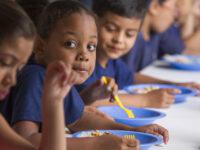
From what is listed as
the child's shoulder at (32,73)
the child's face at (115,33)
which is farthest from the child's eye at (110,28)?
the child's shoulder at (32,73)

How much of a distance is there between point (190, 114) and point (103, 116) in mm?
316

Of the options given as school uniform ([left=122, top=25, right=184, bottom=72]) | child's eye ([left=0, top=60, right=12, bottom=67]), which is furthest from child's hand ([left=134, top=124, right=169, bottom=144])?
school uniform ([left=122, top=25, right=184, bottom=72])

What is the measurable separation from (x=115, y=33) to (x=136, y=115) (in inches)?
15.2

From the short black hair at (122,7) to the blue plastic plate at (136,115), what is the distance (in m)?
0.40

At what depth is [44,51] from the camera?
1363mm

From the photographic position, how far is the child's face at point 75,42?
133cm

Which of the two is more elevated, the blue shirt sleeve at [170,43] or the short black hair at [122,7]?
the short black hair at [122,7]

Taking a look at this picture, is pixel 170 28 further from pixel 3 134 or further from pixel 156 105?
pixel 3 134

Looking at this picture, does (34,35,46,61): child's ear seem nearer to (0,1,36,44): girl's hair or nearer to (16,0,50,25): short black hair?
(16,0,50,25): short black hair

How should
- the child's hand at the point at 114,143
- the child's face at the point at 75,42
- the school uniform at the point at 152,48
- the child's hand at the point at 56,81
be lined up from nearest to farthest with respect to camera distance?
1. the child's hand at the point at 56,81
2. the child's hand at the point at 114,143
3. the child's face at the point at 75,42
4. the school uniform at the point at 152,48

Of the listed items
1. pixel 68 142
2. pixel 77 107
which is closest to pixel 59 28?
pixel 77 107

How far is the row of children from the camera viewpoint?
929mm

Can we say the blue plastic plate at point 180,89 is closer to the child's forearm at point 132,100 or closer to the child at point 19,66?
the child's forearm at point 132,100

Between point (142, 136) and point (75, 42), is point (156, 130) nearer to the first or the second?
point (142, 136)
